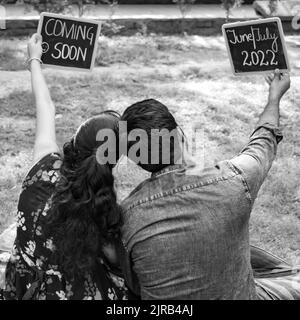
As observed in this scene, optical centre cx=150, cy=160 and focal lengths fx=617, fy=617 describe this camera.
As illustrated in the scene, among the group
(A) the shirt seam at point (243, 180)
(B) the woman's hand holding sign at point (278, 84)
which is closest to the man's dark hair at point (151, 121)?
(A) the shirt seam at point (243, 180)

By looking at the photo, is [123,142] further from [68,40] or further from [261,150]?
[68,40]

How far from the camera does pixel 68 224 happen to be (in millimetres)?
2084

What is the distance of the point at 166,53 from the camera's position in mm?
7066

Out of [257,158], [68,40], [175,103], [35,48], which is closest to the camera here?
[257,158]

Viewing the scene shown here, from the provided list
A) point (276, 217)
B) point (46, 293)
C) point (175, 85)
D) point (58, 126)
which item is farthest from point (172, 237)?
point (175, 85)

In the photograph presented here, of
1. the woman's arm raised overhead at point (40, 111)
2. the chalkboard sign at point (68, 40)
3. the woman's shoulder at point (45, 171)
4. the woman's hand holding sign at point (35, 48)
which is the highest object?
the chalkboard sign at point (68, 40)

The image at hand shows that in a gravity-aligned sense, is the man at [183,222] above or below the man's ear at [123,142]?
below

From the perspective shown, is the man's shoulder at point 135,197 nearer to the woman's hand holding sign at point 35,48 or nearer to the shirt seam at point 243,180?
the shirt seam at point 243,180

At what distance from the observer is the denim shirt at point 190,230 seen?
2.02 m

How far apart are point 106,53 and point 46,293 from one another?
191 inches

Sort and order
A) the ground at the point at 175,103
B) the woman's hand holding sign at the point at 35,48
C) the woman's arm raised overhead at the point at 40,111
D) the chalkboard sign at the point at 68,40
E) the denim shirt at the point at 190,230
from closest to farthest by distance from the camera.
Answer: the denim shirt at the point at 190,230 → the woman's arm raised overhead at the point at 40,111 → the woman's hand holding sign at the point at 35,48 → the chalkboard sign at the point at 68,40 → the ground at the point at 175,103

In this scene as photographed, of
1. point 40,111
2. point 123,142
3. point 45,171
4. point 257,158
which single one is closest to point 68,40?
point 40,111

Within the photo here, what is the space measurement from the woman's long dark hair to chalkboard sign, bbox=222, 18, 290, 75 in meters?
1.04

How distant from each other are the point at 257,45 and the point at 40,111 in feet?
3.61
